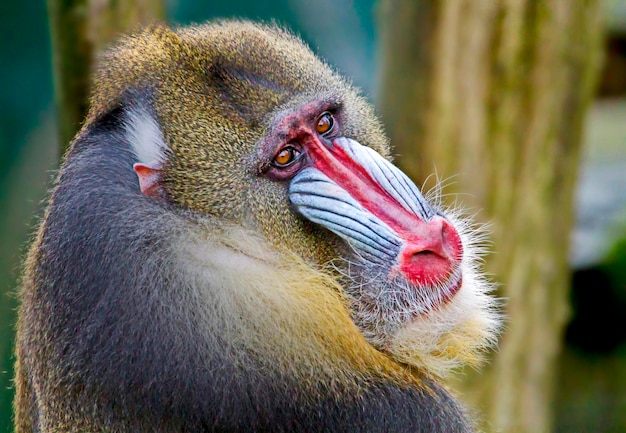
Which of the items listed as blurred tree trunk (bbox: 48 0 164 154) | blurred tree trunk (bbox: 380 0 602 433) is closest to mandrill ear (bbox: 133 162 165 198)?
blurred tree trunk (bbox: 48 0 164 154)

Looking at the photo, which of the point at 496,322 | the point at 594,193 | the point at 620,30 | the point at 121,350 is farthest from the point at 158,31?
the point at 620,30

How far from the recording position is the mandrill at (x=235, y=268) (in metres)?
2.34

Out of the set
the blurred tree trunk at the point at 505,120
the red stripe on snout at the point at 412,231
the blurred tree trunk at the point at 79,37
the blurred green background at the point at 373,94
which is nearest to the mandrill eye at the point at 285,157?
the red stripe on snout at the point at 412,231

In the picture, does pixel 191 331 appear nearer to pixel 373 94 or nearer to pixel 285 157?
pixel 285 157

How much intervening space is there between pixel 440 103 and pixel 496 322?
184cm

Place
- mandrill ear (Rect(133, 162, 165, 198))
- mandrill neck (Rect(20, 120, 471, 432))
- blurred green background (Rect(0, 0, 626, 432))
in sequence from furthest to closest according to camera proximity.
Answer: blurred green background (Rect(0, 0, 626, 432)) < mandrill ear (Rect(133, 162, 165, 198)) < mandrill neck (Rect(20, 120, 471, 432))

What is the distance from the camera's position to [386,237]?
252 centimetres

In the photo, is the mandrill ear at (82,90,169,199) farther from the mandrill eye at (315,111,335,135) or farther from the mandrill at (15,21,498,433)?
the mandrill eye at (315,111,335,135)

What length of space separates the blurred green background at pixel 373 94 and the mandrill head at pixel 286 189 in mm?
584

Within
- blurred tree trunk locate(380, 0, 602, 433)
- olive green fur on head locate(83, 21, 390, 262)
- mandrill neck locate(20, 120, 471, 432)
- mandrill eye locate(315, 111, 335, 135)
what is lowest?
mandrill neck locate(20, 120, 471, 432)

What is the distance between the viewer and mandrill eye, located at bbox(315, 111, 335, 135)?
2752 millimetres

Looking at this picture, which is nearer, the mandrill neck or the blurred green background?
the mandrill neck

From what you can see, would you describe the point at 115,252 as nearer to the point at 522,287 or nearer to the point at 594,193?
the point at 522,287

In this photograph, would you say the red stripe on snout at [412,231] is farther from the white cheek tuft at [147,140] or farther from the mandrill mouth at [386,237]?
the white cheek tuft at [147,140]
